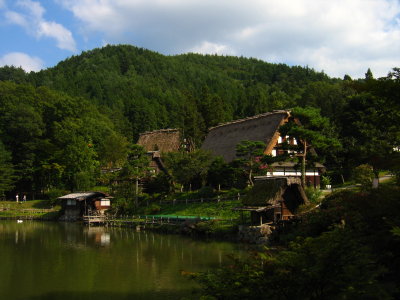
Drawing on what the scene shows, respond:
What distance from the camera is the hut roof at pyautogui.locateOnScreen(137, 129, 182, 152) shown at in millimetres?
55003

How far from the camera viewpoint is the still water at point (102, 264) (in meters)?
13.8

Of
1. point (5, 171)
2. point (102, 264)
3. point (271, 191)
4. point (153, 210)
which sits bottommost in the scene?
point (102, 264)

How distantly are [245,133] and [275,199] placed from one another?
663 inches

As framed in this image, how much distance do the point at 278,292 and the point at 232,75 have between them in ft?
406

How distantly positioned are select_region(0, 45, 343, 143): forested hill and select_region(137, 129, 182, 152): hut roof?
116 inches

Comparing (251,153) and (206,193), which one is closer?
(251,153)

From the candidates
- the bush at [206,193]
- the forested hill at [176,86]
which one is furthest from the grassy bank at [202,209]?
the forested hill at [176,86]

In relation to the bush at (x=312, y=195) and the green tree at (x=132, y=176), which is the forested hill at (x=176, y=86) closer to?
the green tree at (x=132, y=176)

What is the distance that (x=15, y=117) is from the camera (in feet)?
169

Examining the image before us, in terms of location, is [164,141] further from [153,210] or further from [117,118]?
[153,210]

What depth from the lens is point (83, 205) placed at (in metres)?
42.8

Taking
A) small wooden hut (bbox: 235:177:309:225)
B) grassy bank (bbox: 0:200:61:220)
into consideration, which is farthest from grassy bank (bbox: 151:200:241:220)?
grassy bank (bbox: 0:200:61:220)

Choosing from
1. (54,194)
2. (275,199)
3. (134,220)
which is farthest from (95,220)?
(275,199)

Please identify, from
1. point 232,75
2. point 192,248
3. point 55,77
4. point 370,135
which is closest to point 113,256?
point 192,248
